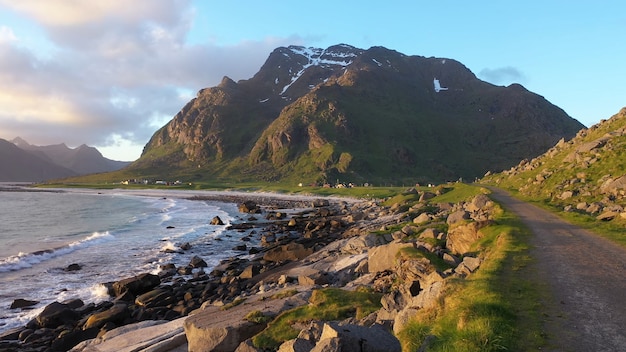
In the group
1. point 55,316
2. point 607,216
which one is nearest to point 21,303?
point 55,316

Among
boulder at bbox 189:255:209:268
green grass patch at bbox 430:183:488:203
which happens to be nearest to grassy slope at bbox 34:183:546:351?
boulder at bbox 189:255:209:268

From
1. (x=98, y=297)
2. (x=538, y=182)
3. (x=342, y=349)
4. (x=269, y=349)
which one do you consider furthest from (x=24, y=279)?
(x=538, y=182)

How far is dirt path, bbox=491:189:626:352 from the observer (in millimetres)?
9549

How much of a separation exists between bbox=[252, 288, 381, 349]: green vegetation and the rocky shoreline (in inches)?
27.7

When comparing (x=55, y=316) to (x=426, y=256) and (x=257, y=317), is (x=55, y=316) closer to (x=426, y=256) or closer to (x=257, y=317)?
(x=257, y=317)

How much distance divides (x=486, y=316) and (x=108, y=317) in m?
24.1

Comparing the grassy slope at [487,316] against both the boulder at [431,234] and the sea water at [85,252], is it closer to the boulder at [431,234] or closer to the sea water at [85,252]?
the boulder at [431,234]

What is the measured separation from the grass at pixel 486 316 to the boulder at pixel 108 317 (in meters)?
21.7

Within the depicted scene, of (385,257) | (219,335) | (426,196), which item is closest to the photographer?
(219,335)

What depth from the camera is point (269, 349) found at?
14070 millimetres

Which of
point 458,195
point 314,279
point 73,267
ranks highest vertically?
point 458,195

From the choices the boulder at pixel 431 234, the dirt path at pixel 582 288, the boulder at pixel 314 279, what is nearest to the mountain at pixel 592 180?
the dirt path at pixel 582 288

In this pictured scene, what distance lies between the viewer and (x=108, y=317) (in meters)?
25.6

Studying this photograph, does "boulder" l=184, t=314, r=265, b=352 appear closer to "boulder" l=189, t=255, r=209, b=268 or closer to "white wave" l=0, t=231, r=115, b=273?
"boulder" l=189, t=255, r=209, b=268
